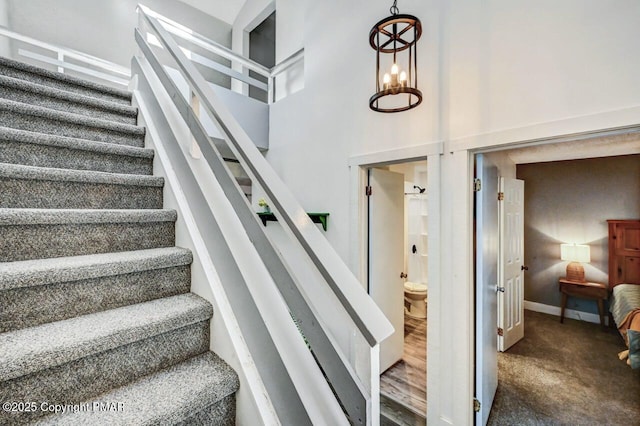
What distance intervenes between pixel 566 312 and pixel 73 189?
19.2 feet

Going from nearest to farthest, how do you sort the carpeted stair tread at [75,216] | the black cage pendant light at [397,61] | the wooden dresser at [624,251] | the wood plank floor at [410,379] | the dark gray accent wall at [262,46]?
the carpeted stair tread at [75,216]
the black cage pendant light at [397,61]
the wood plank floor at [410,379]
the wooden dresser at [624,251]
the dark gray accent wall at [262,46]

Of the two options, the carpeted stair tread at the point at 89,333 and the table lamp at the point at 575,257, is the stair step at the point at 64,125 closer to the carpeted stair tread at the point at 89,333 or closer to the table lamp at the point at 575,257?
the carpeted stair tread at the point at 89,333

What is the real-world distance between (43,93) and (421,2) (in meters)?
2.53

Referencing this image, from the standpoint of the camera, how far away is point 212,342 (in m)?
1.01

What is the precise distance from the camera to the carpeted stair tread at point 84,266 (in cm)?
83

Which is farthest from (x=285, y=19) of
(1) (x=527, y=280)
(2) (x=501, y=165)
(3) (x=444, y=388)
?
(1) (x=527, y=280)

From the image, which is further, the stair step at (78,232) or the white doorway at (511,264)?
the white doorway at (511,264)

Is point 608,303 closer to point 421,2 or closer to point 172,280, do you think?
point 421,2

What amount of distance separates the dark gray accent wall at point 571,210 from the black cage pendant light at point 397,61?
146 inches

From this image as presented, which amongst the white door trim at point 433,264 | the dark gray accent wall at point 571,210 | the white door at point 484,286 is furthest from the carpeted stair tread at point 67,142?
the dark gray accent wall at point 571,210

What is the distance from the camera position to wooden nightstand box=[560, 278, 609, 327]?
3715 mm

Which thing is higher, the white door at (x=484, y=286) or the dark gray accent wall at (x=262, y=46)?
the dark gray accent wall at (x=262, y=46)

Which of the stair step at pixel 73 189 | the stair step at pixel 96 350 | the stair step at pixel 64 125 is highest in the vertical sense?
the stair step at pixel 64 125
